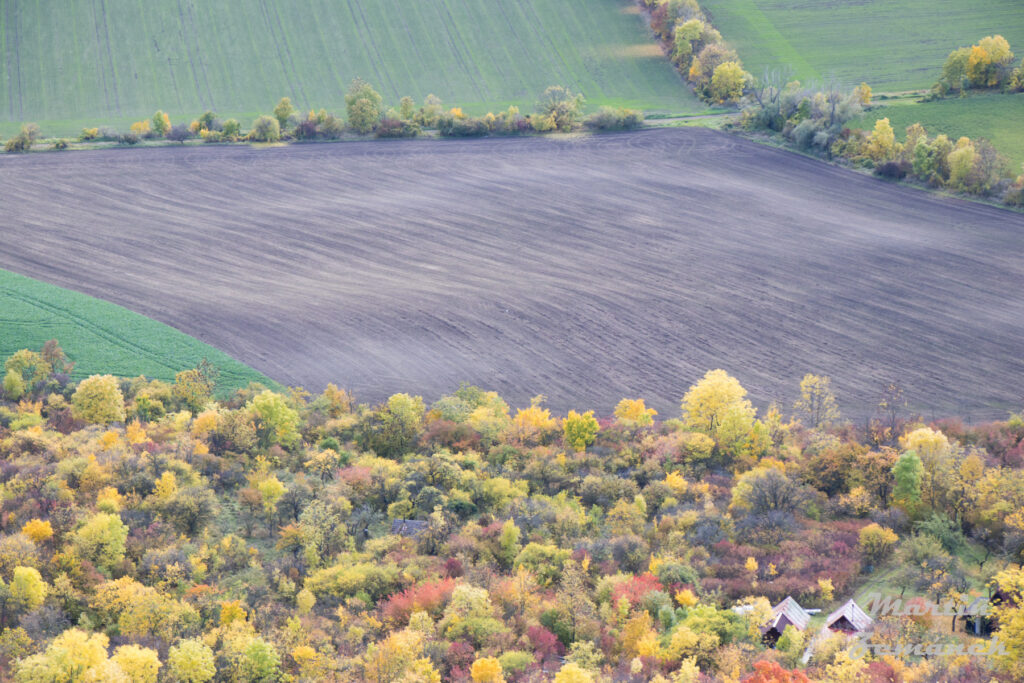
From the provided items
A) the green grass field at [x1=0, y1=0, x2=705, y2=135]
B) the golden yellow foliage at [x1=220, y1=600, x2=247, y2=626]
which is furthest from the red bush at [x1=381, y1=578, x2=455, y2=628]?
the green grass field at [x1=0, y1=0, x2=705, y2=135]

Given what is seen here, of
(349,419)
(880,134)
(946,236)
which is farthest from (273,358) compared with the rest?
(880,134)

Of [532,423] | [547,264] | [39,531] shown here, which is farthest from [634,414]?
[39,531]

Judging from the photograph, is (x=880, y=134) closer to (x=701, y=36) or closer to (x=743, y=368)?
(x=701, y=36)

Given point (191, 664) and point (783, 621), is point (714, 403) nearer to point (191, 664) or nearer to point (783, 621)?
Result: point (783, 621)

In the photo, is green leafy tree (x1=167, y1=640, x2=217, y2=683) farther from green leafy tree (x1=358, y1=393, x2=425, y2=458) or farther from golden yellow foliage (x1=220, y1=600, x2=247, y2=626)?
green leafy tree (x1=358, y1=393, x2=425, y2=458)

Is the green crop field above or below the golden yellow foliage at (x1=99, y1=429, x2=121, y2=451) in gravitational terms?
above

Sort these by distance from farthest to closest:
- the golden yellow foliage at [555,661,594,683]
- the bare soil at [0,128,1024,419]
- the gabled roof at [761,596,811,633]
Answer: the bare soil at [0,128,1024,419], the gabled roof at [761,596,811,633], the golden yellow foliage at [555,661,594,683]

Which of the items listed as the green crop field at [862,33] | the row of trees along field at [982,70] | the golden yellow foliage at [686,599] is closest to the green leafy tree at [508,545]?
the golden yellow foliage at [686,599]
